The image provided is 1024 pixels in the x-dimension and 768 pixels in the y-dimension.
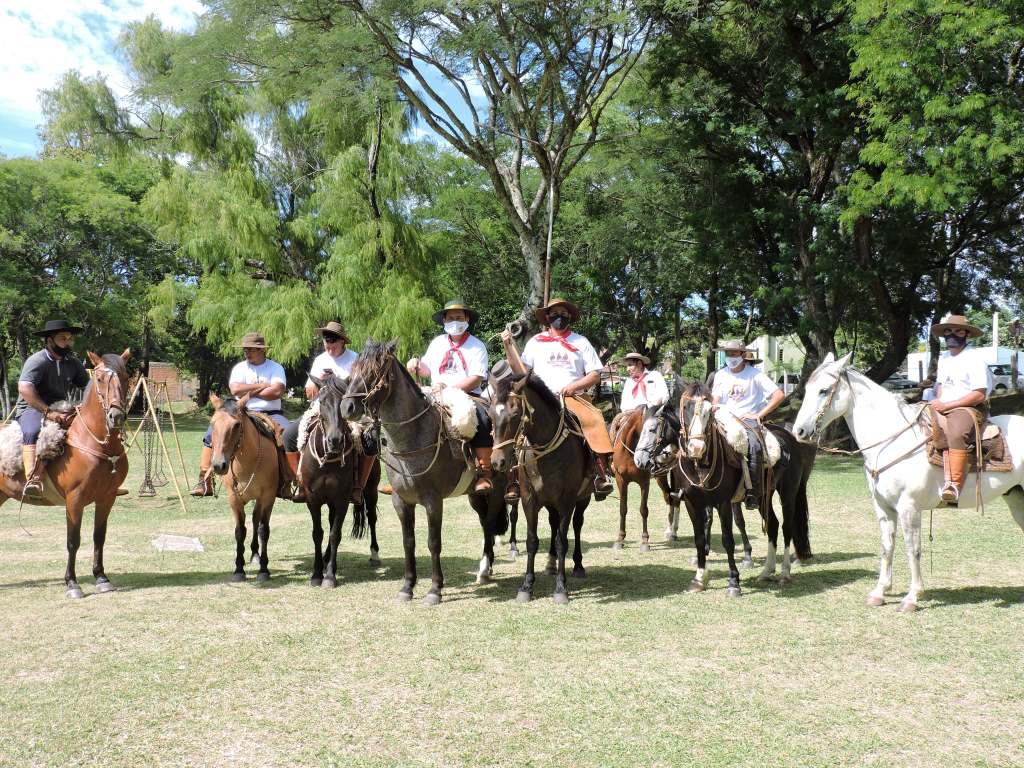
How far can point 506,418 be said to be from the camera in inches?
285

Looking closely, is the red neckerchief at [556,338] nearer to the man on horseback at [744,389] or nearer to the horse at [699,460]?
the horse at [699,460]

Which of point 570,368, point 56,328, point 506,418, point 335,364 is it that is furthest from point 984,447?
point 56,328

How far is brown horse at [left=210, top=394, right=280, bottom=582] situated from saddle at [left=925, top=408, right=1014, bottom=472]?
6.79 m

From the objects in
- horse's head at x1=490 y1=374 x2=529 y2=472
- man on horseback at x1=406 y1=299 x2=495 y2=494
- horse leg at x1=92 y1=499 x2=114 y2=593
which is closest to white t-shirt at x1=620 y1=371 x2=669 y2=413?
man on horseback at x1=406 y1=299 x2=495 y2=494

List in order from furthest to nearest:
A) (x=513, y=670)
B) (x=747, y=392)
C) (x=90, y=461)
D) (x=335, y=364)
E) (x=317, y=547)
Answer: (x=747, y=392) → (x=335, y=364) → (x=317, y=547) → (x=90, y=461) → (x=513, y=670)

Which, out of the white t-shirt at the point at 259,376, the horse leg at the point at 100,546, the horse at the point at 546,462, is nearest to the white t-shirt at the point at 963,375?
the horse at the point at 546,462

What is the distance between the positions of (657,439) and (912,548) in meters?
2.54

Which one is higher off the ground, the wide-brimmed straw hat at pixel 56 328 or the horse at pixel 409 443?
the wide-brimmed straw hat at pixel 56 328

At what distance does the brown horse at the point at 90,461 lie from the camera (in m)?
8.23

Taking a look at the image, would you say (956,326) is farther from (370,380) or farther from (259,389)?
(259,389)

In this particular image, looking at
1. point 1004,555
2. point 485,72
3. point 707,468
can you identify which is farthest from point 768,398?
point 485,72

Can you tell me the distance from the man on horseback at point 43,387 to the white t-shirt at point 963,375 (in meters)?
8.85

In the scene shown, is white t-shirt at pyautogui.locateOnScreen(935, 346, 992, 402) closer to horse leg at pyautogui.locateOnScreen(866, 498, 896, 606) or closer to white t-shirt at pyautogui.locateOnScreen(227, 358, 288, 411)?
horse leg at pyautogui.locateOnScreen(866, 498, 896, 606)

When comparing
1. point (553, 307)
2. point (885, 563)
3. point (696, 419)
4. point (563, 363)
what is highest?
point (553, 307)
